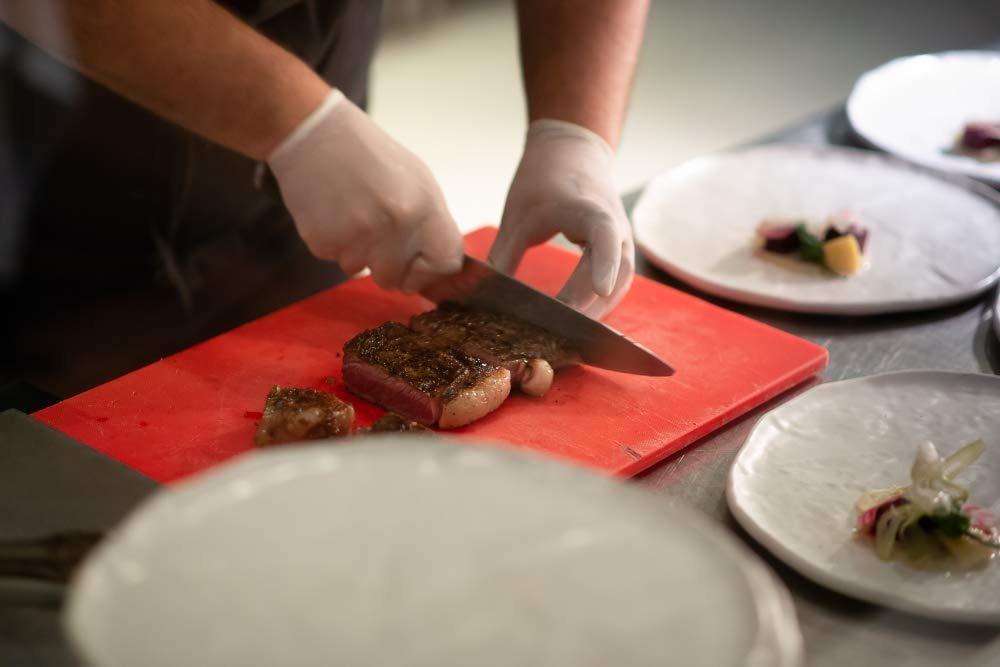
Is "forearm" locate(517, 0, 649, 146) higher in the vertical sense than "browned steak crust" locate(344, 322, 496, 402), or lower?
higher

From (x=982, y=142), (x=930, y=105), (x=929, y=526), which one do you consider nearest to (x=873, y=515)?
(x=929, y=526)

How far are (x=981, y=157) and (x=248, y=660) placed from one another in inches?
109

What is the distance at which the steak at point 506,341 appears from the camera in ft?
5.97

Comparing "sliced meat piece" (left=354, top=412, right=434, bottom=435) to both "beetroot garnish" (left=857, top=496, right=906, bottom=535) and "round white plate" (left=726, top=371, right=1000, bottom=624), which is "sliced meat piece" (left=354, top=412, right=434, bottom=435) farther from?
"beetroot garnish" (left=857, top=496, right=906, bottom=535)

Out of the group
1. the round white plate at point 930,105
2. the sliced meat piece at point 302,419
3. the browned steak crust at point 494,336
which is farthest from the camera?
the round white plate at point 930,105

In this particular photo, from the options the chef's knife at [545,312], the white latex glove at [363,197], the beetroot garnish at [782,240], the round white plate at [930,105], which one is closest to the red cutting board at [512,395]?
the chef's knife at [545,312]

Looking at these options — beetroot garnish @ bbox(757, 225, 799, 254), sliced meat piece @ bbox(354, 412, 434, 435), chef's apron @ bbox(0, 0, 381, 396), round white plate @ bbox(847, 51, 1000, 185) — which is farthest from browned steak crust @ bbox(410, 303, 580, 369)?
round white plate @ bbox(847, 51, 1000, 185)

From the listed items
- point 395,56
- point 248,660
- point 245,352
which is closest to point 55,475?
point 245,352

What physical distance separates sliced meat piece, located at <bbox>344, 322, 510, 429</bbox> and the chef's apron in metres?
0.62

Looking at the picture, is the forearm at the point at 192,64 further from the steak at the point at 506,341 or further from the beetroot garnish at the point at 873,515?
the beetroot garnish at the point at 873,515

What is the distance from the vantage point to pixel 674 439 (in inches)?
66.6

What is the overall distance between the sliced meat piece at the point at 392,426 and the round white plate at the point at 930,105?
184 centimetres

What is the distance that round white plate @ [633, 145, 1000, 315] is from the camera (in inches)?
86.6

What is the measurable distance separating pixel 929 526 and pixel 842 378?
0.60m
